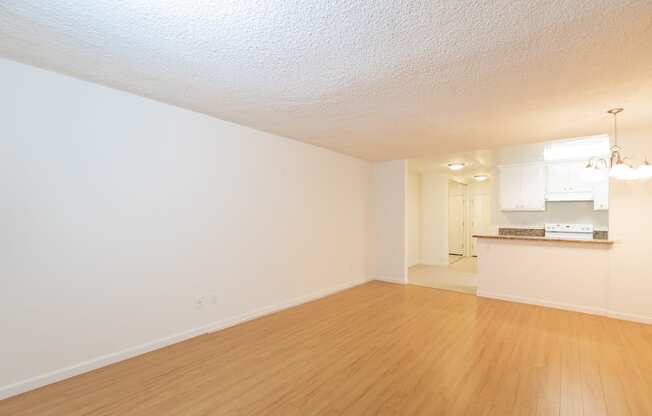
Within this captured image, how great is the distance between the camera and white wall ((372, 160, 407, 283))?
5969 mm

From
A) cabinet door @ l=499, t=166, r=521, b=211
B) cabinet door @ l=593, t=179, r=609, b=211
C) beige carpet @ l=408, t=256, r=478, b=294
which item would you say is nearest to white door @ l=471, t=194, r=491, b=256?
beige carpet @ l=408, t=256, r=478, b=294

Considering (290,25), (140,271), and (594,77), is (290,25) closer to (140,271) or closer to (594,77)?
(594,77)

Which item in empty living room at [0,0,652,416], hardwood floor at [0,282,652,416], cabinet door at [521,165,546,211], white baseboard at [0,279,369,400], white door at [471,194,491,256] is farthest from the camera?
white door at [471,194,491,256]

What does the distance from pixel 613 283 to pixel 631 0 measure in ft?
12.8

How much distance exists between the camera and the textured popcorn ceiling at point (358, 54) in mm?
1670

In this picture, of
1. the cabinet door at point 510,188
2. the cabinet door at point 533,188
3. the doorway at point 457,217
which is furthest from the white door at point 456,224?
the cabinet door at point 533,188

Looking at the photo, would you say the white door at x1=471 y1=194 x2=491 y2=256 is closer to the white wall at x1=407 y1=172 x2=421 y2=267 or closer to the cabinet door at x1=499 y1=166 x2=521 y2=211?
the white wall at x1=407 y1=172 x2=421 y2=267

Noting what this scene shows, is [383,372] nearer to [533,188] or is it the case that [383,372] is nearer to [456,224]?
[533,188]

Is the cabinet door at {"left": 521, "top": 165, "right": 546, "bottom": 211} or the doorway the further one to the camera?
the doorway

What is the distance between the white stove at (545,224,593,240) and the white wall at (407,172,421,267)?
9.55 ft

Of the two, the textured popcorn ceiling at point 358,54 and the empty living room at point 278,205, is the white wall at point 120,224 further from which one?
the textured popcorn ceiling at point 358,54

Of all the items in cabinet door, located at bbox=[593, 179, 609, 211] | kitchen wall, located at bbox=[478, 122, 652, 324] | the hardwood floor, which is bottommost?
the hardwood floor

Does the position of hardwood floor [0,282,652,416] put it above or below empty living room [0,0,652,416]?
below

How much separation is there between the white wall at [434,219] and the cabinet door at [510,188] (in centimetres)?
162
